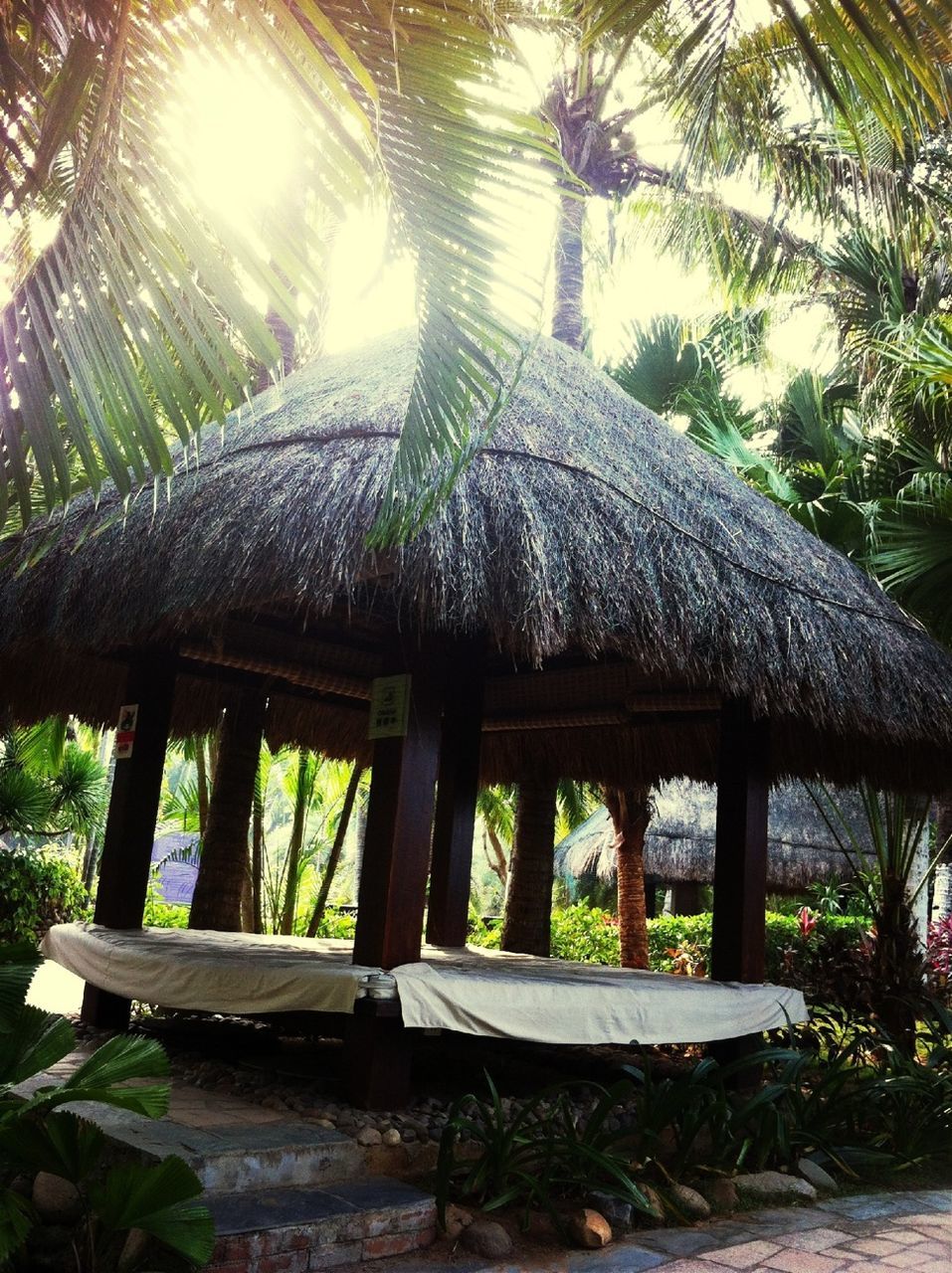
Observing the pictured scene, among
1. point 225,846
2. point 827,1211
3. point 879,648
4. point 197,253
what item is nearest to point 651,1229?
point 827,1211

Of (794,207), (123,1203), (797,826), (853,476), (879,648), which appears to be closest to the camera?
(123,1203)

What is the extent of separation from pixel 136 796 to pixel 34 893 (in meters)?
7.47

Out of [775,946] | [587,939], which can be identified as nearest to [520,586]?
[775,946]

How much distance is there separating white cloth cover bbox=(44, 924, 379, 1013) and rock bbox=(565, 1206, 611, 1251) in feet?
3.22

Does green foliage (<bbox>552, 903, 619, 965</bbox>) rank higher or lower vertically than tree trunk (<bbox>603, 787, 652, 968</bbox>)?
lower

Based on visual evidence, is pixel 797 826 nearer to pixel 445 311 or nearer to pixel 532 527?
pixel 532 527

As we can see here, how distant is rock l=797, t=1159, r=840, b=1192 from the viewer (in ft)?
13.9

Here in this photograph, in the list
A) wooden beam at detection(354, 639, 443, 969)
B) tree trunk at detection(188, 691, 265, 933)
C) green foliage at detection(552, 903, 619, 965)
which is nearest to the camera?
wooden beam at detection(354, 639, 443, 969)

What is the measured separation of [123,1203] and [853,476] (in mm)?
6992

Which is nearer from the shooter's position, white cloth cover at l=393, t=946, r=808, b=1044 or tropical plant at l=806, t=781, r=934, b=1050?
white cloth cover at l=393, t=946, r=808, b=1044

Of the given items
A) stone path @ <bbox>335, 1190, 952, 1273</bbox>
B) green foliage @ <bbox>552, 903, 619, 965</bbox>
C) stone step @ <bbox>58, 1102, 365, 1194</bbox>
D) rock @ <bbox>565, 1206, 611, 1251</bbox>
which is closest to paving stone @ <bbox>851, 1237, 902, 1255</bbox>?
stone path @ <bbox>335, 1190, 952, 1273</bbox>

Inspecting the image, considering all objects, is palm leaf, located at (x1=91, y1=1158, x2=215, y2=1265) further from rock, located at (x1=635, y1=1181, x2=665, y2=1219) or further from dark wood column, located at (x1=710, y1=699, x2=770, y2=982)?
dark wood column, located at (x1=710, y1=699, x2=770, y2=982)

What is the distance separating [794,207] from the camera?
10352 mm

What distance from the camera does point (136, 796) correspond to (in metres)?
5.50
